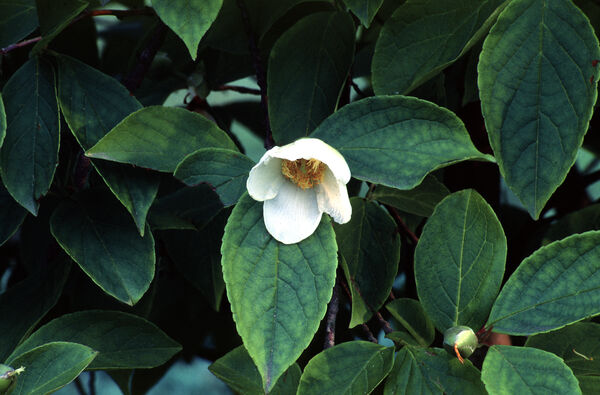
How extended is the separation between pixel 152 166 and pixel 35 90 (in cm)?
13

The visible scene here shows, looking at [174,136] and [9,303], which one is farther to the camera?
[9,303]

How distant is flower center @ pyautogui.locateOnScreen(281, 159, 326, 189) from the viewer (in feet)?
1.78

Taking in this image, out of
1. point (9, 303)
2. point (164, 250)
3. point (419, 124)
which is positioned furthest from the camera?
point (164, 250)

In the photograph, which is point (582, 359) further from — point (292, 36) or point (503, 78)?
point (292, 36)

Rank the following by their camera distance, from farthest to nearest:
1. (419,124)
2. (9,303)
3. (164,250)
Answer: (164,250)
(9,303)
(419,124)

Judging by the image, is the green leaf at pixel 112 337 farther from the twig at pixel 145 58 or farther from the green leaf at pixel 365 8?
the green leaf at pixel 365 8

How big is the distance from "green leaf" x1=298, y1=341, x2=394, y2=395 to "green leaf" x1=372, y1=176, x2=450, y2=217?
139 millimetres

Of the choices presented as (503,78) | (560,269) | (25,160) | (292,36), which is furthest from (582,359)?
(25,160)

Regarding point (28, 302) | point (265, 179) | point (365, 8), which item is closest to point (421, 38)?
point (365, 8)

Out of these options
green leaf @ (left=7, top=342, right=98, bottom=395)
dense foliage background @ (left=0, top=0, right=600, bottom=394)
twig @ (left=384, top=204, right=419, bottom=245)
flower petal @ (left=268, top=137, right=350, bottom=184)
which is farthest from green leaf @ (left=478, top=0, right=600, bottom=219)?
green leaf @ (left=7, top=342, right=98, bottom=395)

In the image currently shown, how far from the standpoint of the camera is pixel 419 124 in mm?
505

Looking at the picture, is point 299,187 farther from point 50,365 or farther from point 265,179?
point 50,365

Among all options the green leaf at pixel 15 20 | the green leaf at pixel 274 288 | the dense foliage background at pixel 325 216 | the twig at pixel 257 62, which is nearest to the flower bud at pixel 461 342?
the dense foliage background at pixel 325 216

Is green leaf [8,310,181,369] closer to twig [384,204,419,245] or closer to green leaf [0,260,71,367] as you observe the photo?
green leaf [0,260,71,367]
